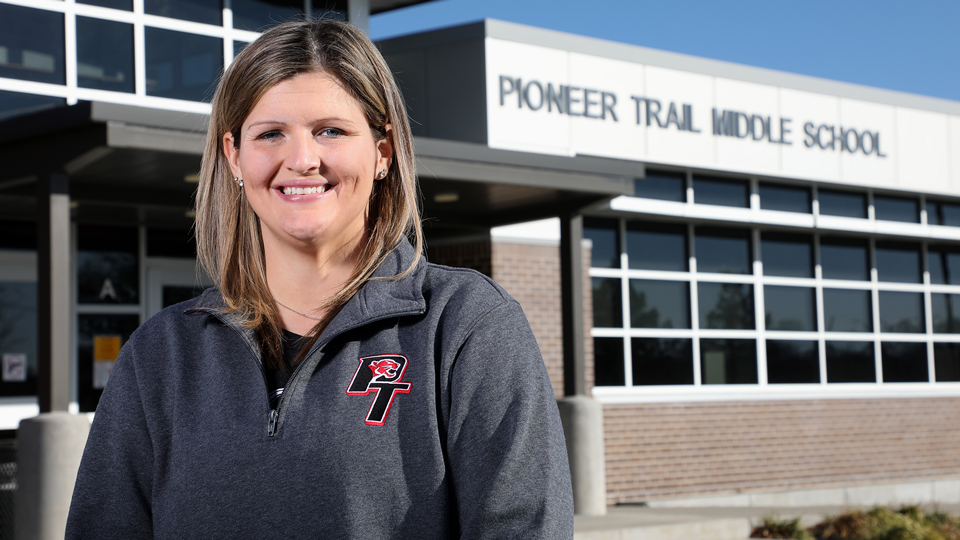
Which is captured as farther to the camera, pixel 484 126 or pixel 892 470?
pixel 892 470

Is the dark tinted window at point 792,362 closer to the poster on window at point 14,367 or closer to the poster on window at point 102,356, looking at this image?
the poster on window at point 102,356

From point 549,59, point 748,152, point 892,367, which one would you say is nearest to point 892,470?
point 892,367

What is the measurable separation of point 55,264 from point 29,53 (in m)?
2.97

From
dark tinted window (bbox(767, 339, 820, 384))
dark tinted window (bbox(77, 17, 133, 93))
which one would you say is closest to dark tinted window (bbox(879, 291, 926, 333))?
dark tinted window (bbox(767, 339, 820, 384))

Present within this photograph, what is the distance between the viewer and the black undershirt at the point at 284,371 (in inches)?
71.9

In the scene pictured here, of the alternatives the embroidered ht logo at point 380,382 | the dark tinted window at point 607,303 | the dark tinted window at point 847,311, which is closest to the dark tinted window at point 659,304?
the dark tinted window at point 607,303

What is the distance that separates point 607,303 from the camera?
12.9m

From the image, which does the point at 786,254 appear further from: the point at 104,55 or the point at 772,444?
the point at 104,55

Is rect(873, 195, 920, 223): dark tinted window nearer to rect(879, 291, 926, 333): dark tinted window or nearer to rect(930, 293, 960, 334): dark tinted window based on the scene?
rect(879, 291, 926, 333): dark tinted window

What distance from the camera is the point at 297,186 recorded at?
1.87 meters

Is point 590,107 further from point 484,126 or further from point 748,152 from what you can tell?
point 748,152

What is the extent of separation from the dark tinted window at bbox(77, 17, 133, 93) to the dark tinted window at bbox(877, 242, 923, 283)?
36.3ft

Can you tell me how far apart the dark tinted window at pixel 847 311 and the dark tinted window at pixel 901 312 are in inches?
11.8

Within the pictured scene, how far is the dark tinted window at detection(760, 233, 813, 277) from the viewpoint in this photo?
14328mm
